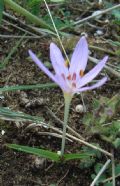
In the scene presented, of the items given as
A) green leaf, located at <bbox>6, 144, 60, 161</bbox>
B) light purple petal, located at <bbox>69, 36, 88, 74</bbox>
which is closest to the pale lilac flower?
light purple petal, located at <bbox>69, 36, 88, 74</bbox>

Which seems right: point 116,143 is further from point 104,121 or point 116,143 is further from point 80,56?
point 80,56

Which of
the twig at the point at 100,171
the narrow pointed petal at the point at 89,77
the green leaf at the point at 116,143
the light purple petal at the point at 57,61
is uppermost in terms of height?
the light purple petal at the point at 57,61

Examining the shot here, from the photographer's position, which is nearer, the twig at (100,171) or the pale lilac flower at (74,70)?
the pale lilac flower at (74,70)

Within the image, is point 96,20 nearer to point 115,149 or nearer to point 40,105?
point 40,105

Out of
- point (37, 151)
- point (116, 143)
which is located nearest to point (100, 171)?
point (116, 143)

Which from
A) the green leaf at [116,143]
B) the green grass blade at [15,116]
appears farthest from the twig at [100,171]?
the green grass blade at [15,116]

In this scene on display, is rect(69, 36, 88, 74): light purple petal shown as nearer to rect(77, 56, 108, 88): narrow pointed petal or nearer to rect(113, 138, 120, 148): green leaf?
rect(77, 56, 108, 88): narrow pointed petal

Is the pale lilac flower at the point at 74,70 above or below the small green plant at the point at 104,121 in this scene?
above

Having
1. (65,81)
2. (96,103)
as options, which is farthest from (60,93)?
(65,81)

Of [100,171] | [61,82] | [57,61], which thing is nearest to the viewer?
[61,82]

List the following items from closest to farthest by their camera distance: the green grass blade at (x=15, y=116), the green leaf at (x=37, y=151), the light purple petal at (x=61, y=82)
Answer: the light purple petal at (x=61, y=82), the green leaf at (x=37, y=151), the green grass blade at (x=15, y=116)

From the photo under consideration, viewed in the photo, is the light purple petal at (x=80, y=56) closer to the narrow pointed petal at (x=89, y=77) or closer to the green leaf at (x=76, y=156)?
the narrow pointed petal at (x=89, y=77)
